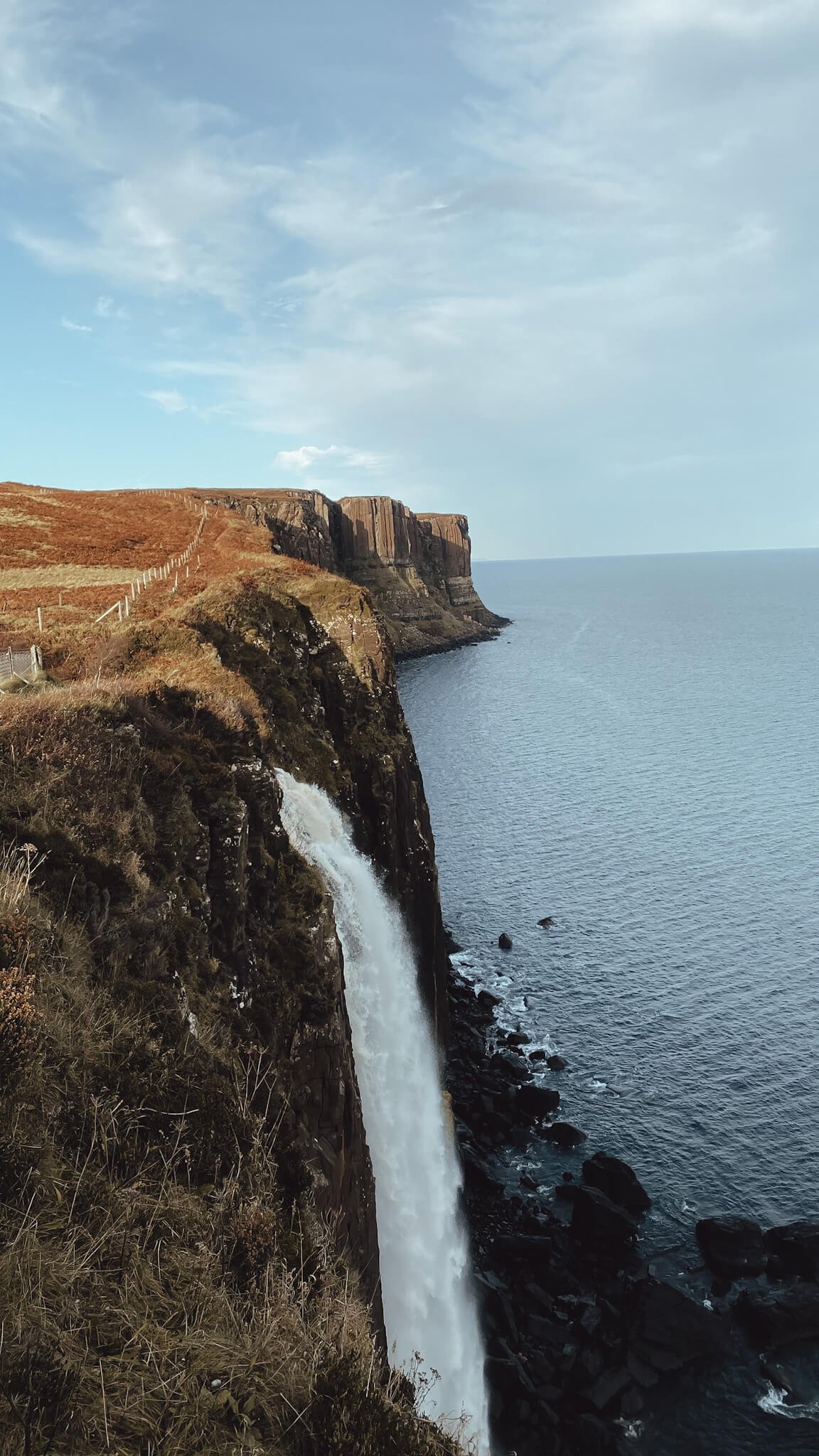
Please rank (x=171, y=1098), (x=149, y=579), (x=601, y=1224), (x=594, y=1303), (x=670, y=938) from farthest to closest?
(x=670, y=938) < (x=149, y=579) < (x=601, y=1224) < (x=594, y=1303) < (x=171, y=1098)

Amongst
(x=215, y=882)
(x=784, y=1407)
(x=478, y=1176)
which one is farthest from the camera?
(x=478, y=1176)

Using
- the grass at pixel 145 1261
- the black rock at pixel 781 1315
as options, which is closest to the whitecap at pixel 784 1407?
the black rock at pixel 781 1315

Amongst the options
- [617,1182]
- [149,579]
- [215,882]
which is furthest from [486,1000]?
[215,882]

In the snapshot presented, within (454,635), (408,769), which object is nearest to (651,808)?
(408,769)

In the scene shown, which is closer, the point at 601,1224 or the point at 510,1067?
the point at 601,1224

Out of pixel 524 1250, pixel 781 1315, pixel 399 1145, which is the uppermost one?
pixel 399 1145

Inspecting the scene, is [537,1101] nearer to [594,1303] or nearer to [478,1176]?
[478,1176]
